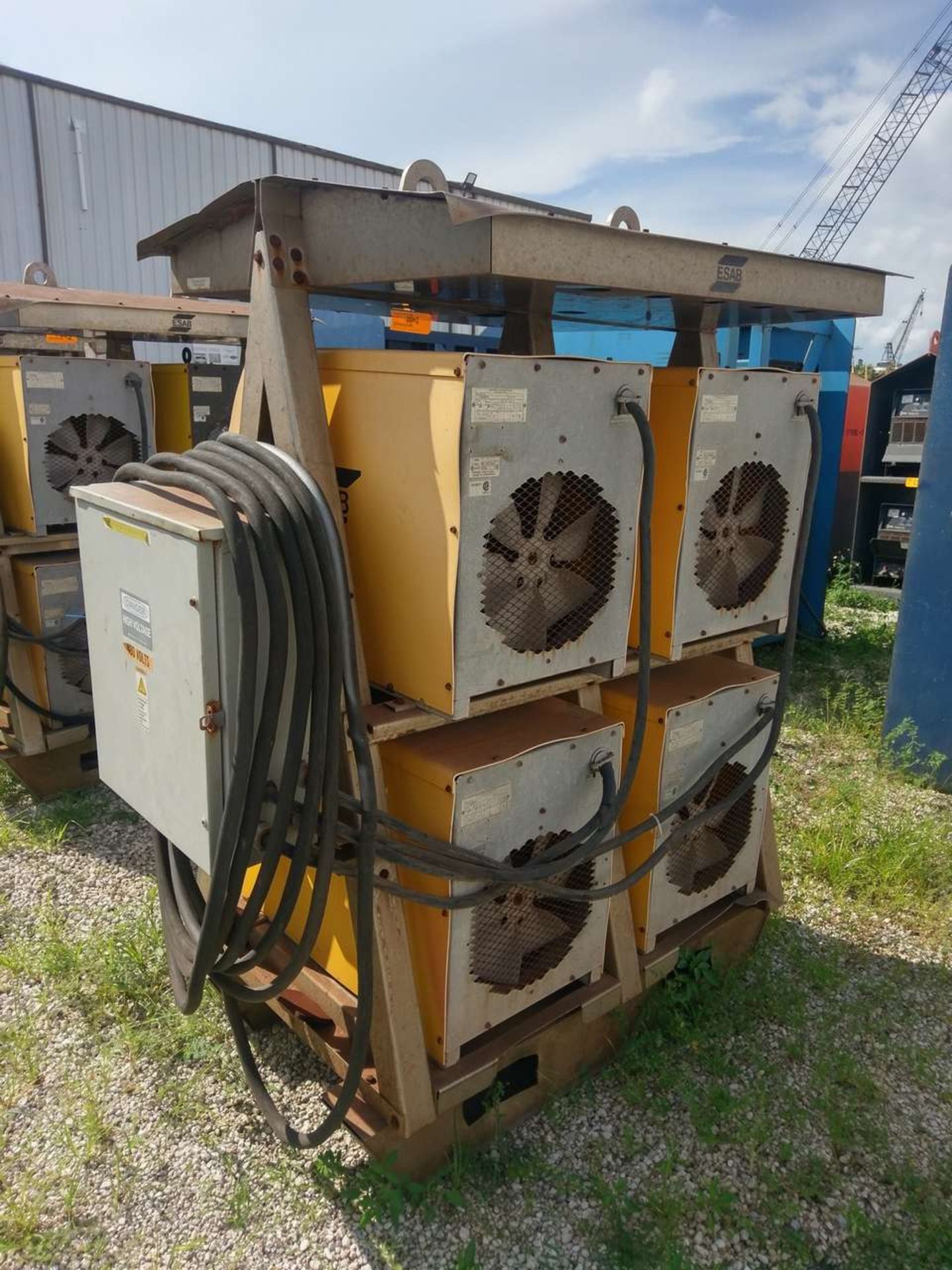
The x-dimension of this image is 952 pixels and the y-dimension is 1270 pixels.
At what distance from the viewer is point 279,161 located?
11961mm

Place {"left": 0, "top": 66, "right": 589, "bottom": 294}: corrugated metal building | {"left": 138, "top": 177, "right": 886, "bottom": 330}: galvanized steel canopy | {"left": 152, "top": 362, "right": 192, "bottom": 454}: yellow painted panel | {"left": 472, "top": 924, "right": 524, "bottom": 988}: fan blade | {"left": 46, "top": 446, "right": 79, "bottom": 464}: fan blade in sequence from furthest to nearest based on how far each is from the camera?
{"left": 0, "top": 66, "right": 589, "bottom": 294}: corrugated metal building, {"left": 152, "top": 362, "right": 192, "bottom": 454}: yellow painted panel, {"left": 46, "top": 446, "right": 79, "bottom": 464}: fan blade, {"left": 472, "top": 924, "right": 524, "bottom": 988}: fan blade, {"left": 138, "top": 177, "right": 886, "bottom": 330}: galvanized steel canopy

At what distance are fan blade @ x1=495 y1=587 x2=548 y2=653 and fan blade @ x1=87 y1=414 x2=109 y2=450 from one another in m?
2.60

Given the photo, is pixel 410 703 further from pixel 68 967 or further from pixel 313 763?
pixel 68 967

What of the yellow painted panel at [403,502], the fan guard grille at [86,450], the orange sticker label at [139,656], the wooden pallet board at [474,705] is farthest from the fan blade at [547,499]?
the fan guard grille at [86,450]

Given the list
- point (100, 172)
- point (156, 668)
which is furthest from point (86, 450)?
point (100, 172)

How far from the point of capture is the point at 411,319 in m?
3.51

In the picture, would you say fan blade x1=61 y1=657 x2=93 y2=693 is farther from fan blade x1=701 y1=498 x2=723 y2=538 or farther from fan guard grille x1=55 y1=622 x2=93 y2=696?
fan blade x1=701 y1=498 x2=723 y2=538

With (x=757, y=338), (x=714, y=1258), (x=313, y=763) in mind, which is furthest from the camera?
(x=757, y=338)

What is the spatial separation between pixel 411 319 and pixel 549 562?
6.80 ft

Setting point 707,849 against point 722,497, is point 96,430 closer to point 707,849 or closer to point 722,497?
point 722,497

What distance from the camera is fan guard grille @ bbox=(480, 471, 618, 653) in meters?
1.72

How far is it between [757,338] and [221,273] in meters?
4.03

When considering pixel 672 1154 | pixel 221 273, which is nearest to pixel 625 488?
pixel 221 273

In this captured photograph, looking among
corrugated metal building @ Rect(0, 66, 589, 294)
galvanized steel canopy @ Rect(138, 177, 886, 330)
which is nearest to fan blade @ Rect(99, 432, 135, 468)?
galvanized steel canopy @ Rect(138, 177, 886, 330)
